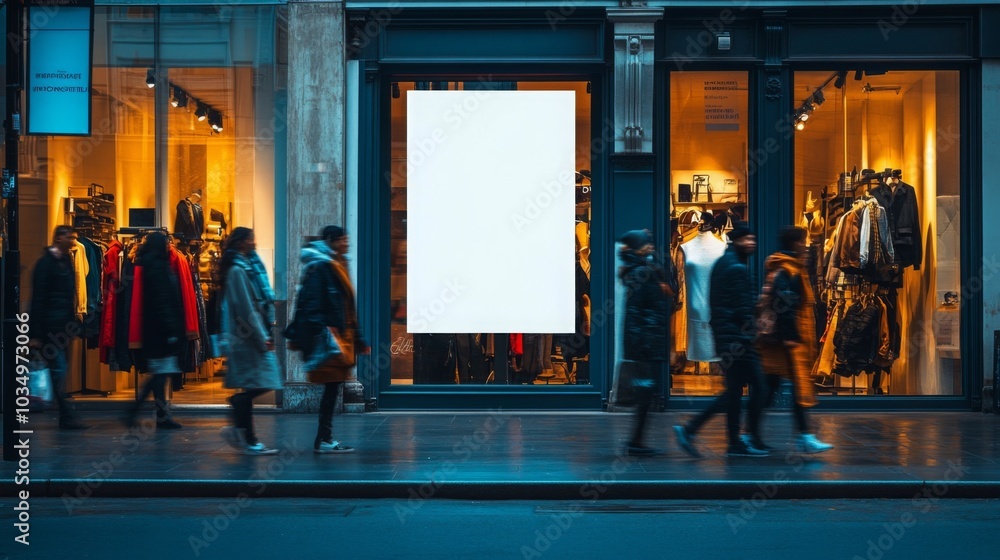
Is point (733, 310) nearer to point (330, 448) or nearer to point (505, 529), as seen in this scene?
point (505, 529)

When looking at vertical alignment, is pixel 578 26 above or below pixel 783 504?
above

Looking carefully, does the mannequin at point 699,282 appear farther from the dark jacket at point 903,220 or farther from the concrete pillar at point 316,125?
the concrete pillar at point 316,125

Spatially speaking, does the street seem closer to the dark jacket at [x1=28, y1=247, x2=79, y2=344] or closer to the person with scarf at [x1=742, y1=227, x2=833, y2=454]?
the person with scarf at [x1=742, y1=227, x2=833, y2=454]

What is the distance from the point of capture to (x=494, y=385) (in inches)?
506

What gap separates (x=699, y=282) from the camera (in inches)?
505

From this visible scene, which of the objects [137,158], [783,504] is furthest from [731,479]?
[137,158]

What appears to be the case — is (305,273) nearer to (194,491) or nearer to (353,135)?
(194,491)

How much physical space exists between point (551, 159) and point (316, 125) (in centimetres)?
293

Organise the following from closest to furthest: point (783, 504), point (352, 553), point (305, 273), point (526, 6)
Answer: point (352, 553) < point (783, 504) < point (305, 273) < point (526, 6)

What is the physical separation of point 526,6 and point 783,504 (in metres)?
7.16

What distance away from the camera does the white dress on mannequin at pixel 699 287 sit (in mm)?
12828

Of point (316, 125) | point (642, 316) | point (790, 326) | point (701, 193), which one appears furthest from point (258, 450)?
point (701, 193)

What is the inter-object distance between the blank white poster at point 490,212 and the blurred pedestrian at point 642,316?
3644 mm

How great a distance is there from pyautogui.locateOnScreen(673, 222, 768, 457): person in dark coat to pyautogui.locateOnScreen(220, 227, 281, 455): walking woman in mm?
3879
